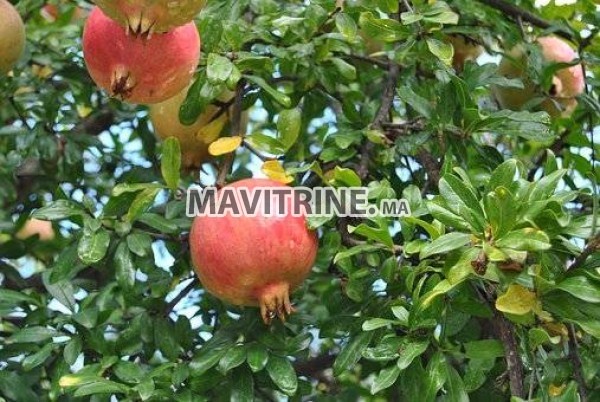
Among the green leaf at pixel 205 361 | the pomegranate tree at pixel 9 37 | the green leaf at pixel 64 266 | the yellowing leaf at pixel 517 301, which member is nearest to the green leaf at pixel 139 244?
the green leaf at pixel 64 266

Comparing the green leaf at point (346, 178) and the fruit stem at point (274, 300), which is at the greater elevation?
the green leaf at point (346, 178)

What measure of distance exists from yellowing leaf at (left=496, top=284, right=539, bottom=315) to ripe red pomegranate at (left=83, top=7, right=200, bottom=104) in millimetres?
605

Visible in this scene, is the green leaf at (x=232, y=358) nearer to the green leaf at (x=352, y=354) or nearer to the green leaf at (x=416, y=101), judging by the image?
the green leaf at (x=352, y=354)

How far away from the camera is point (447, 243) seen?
1265 mm

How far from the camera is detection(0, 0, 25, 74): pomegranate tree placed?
1.95 m

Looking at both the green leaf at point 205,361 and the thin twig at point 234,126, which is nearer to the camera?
the green leaf at point 205,361

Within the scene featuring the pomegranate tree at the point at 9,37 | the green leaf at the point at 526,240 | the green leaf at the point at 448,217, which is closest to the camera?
the green leaf at the point at 526,240

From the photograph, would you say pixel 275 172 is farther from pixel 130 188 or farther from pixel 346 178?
pixel 130 188

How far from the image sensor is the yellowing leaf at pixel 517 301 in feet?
4.22

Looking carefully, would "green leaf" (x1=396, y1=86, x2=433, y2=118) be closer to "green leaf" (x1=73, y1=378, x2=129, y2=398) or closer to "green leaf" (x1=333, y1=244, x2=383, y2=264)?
"green leaf" (x1=333, y1=244, x2=383, y2=264)

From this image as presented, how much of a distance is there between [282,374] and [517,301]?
0.44 meters

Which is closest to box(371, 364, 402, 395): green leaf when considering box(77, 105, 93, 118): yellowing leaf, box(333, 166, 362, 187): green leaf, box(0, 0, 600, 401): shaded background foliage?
box(0, 0, 600, 401): shaded background foliage

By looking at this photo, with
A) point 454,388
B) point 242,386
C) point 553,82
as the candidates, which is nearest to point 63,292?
point 242,386

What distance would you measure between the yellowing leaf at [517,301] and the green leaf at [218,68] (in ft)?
1.94
